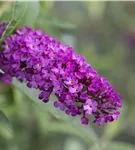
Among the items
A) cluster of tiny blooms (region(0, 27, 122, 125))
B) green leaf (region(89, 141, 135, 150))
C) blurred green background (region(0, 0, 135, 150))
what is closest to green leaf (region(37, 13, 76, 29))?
blurred green background (region(0, 0, 135, 150))

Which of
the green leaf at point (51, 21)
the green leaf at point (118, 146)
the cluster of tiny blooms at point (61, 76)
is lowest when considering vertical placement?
the cluster of tiny blooms at point (61, 76)

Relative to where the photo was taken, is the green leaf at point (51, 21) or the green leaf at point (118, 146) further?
the green leaf at point (118, 146)

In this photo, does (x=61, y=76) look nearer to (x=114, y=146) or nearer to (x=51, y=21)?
(x=51, y=21)

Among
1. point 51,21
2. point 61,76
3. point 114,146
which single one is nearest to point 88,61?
point 114,146

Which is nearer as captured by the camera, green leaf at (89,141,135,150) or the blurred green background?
the blurred green background

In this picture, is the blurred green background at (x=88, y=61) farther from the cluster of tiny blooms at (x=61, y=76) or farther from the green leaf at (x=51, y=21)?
the cluster of tiny blooms at (x=61, y=76)

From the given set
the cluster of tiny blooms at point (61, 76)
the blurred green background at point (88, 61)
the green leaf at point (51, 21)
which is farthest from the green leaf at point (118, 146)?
the cluster of tiny blooms at point (61, 76)

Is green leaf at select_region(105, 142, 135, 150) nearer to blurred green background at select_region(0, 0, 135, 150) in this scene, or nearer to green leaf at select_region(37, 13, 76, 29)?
blurred green background at select_region(0, 0, 135, 150)
